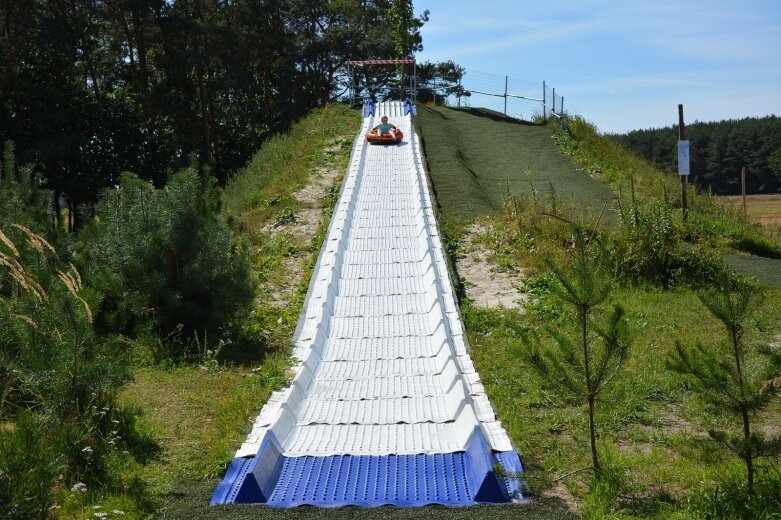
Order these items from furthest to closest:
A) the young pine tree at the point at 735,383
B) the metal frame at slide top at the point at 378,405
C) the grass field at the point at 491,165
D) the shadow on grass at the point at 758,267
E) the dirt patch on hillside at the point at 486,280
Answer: the grass field at the point at 491,165 → the shadow on grass at the point at 758,267 → the dirt patch on hillside at the point at 486,280 → the metal frame at slide top at the point at 378,405 → the young pine tree at the point at 735,383

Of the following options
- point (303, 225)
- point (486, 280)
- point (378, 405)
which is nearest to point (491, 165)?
point (303, 225)

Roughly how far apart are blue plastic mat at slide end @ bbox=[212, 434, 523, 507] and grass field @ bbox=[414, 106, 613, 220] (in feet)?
28.2

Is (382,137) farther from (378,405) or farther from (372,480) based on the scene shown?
(372,480)

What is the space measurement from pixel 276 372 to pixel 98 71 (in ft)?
95.4

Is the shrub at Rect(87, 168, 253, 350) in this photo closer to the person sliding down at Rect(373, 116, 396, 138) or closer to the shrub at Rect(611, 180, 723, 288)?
the shrub at Rect(611, 180, 723, 288)

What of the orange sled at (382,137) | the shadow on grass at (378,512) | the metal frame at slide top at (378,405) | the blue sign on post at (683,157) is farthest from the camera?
the orange sled at (382,137)

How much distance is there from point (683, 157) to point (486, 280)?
4243mm

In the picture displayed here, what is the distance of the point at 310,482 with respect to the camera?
541 centimetres

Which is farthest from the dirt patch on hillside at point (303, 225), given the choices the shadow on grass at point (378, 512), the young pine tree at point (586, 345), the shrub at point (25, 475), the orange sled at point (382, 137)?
the shrub at point (25, 475)

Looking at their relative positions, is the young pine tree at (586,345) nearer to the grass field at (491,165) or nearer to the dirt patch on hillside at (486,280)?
the dirt patch on hillside at (486,280)

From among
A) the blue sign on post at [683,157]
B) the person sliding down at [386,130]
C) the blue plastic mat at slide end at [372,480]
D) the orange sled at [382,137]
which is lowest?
the blue plastic mat at slide end at [372,480]

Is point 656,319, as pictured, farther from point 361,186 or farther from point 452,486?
point 361,186

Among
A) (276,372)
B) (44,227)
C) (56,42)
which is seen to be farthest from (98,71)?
(276,372)

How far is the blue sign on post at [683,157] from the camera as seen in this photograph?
13.3 metres
